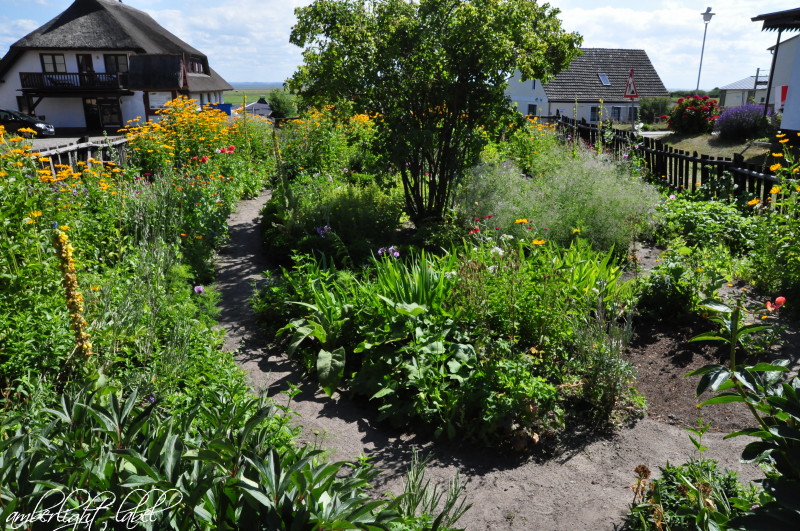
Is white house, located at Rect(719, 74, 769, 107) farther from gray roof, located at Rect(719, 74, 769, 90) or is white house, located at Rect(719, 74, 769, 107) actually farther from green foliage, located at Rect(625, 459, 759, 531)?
green foliage, located at Rect(625, 459, 759, 531)

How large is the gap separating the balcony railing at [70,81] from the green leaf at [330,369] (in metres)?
35.6

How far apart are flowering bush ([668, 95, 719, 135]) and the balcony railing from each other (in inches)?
1168

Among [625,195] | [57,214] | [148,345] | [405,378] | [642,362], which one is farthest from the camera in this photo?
[625,195]

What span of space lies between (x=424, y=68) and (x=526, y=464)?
17.2 feet

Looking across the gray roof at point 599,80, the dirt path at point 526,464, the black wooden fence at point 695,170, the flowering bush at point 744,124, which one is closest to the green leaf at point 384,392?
the dirt path at point 526,464

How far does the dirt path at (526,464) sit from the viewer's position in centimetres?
307

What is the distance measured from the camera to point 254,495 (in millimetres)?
1839

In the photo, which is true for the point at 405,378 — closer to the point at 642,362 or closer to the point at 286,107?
the point at 642,362

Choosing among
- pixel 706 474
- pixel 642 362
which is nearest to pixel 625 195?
pixel 642 362

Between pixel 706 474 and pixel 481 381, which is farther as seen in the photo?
pixel 481 381

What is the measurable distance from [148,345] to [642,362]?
352 centimetres

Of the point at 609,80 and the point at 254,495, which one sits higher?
the point at 609,80

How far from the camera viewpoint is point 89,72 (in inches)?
1371

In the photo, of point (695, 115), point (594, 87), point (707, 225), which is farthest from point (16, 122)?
point (707, 225)
